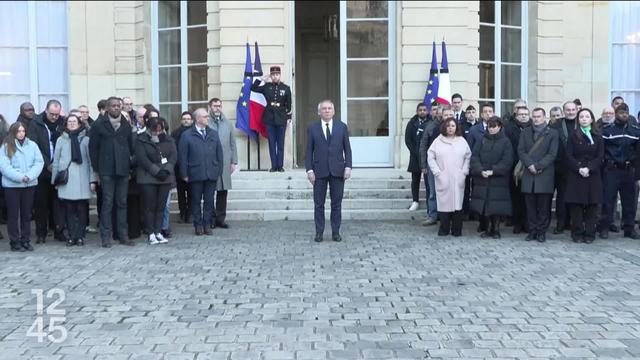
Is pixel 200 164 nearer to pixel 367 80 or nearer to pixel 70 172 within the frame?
pixel 70 172

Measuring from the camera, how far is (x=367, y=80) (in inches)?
540

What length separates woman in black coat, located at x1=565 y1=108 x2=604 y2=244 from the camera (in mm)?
9250

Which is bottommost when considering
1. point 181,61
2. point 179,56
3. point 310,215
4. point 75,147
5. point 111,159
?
point 310,215

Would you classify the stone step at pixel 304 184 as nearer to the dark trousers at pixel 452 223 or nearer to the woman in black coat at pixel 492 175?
the dark trousers at pixel 452 223

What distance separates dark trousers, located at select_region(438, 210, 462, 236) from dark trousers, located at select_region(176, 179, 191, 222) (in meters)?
3.92

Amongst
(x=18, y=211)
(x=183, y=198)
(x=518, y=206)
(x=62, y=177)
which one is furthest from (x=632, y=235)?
(x=18, y=211)

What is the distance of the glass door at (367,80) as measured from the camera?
13.6 meters

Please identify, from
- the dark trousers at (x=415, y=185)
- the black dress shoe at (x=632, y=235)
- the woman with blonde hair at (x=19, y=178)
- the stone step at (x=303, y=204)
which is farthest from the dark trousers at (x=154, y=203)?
the black dress shoe at (x=632, y=235)

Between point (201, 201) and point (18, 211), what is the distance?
8.04 ft

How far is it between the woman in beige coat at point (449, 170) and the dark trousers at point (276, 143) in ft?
11.4

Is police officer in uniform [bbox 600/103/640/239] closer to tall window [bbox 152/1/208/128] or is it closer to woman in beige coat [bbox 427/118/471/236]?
woman in beige coat [bbox 427/118/471/236]

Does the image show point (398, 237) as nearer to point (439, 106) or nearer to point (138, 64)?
point (439, 106)

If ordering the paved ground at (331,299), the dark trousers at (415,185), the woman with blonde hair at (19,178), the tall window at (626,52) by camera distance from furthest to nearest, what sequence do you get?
the tall window at (626,52)
the dark trousers at (415,185)
the woman with blonde hair at (19,178)
the paved ground at (331,299)

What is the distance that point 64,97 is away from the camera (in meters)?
14.9
